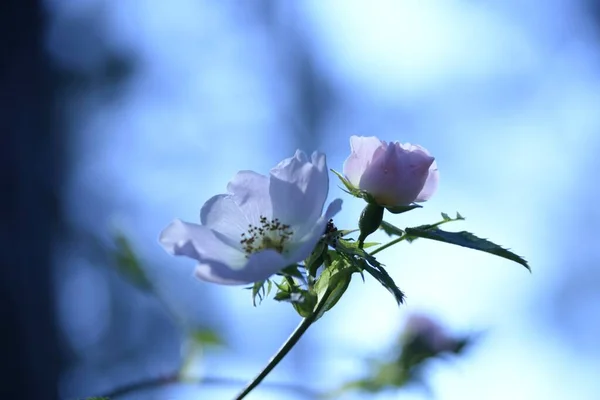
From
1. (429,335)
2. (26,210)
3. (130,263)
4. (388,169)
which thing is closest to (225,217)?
(388,169)

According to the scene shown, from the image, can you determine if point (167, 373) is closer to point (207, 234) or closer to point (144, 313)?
point (207, 234)

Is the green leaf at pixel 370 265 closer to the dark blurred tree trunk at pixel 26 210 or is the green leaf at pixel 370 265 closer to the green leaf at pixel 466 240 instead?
the green leaf at pixel 466 240

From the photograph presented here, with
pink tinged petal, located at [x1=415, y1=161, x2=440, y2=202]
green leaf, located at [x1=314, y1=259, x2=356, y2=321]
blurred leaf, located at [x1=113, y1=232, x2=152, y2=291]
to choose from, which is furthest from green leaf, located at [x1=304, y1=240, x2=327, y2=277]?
blurred leaf, located at [x1=113, y1=232, x2=152, y2=291]

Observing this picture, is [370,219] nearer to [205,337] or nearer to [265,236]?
[265,236]

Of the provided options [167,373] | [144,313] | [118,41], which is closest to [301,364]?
[144,313]

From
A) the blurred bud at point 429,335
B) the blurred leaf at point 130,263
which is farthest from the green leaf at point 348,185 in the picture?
the blurred bud at point 429,335
